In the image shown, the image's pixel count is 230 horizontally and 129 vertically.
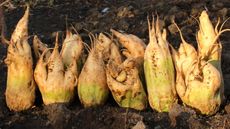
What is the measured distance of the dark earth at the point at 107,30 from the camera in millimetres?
4246

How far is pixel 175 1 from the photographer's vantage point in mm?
7914

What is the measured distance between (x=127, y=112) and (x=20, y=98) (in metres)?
0.94

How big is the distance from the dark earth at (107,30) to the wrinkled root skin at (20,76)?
0.35 feet

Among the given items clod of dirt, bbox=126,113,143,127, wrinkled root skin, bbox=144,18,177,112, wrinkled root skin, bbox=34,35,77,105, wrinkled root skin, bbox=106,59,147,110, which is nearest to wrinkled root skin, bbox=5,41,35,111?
wrinkled root skin, bbox=34,35,77,105

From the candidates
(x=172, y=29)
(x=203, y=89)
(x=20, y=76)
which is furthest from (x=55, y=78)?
(x=172, y=29)

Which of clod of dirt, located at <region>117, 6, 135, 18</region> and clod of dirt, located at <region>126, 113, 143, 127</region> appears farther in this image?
clod of dirt, located at <region>117, 6, 135, 18</region>

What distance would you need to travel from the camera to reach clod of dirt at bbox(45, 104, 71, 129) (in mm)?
4324

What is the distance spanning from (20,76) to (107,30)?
2.80 m

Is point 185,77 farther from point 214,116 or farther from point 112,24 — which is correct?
point 112,24

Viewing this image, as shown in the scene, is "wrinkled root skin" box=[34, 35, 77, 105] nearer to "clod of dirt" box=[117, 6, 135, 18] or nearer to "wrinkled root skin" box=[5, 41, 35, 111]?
"wrinkled root skin" box=[5, 41, 35, 111]

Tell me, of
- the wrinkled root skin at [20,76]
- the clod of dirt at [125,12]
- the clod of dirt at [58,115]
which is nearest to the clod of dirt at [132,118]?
the clod of dirt at [58,115]

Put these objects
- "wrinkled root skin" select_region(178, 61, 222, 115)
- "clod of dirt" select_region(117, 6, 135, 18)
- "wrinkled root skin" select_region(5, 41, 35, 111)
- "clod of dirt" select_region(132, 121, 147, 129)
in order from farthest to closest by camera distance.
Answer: "clod of dirt" select_region(117, 6, 135, 18) → "wrinkled root skin" select_region(5, 41, 35, 111) → "wrinkled root skin" select_region(178, 61, 222, 115) → "clod of dirt" select_region(132, 121, 147, 129)

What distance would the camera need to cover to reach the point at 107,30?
7.24 m

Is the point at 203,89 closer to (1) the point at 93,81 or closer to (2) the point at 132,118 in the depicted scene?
(2) the point at 132,118
